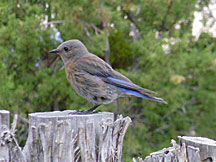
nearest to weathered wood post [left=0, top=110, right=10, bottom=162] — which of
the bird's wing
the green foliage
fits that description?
the bird's wing

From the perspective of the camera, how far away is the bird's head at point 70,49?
424cm

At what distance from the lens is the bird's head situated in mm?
4242

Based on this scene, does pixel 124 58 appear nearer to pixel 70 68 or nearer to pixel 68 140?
pixel 70 68

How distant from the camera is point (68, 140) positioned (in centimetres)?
302

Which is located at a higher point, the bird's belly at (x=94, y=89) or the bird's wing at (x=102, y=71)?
the bird's wing at (x=102, y=71)

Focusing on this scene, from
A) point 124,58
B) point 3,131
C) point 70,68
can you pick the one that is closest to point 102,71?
point 70,68

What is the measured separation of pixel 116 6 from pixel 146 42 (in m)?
1.14

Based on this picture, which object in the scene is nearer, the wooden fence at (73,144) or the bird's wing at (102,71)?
the wooden fence at (73,144)

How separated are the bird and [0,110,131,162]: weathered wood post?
28.9 inches

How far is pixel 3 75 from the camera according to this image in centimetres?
579

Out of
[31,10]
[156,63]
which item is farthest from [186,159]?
[31,10]

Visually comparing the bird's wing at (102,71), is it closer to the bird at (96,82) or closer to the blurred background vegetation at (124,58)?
the bird at (96,82)

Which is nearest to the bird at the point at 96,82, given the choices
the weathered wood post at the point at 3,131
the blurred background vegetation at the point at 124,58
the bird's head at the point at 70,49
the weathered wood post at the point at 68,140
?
the bird's head at the point at 70,49

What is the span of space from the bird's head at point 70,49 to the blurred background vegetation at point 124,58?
5.27 feet
